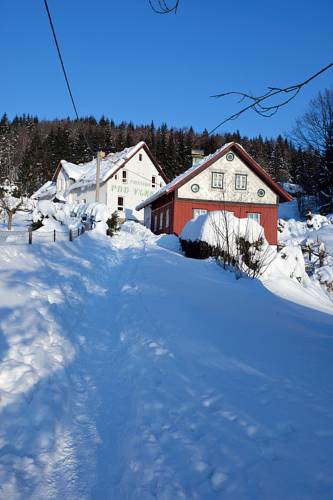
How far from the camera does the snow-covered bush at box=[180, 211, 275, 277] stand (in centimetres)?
1218

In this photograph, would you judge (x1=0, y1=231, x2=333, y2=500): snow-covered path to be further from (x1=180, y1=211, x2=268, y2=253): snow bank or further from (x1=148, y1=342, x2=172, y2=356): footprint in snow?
(x1=180, y1=211, x2=268, y2=253): snow bank

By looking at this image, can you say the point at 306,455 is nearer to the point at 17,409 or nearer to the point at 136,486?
the point at 136,486

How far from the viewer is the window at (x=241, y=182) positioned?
2600 cm

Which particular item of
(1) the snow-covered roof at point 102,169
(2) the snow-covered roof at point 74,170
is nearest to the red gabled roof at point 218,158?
(1) the snow-covered roof at point 102,169

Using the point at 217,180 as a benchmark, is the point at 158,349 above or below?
below

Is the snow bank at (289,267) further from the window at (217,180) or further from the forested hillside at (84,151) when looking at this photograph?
the forested hillside at (84,151)

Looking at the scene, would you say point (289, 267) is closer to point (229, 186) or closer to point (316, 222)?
point (229, 186)

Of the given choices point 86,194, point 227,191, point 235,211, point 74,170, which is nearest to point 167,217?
point 227,191

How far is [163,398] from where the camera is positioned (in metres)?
4.26

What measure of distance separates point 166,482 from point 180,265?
9.36 m

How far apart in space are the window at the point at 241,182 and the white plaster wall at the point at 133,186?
16.5 metres

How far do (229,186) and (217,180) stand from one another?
930 millimetres

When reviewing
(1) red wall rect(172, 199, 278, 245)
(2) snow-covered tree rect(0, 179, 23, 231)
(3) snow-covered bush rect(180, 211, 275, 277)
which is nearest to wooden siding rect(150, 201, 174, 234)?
(1) red wall rect(172, 199, 278, 245)

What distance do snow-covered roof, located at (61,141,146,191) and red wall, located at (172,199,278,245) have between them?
1684 centimetres
